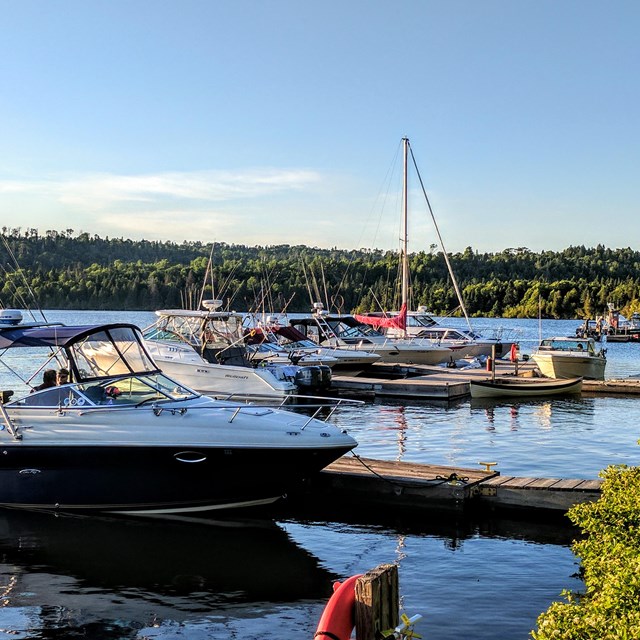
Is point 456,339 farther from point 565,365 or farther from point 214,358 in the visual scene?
point 214,358

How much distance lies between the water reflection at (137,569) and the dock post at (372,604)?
4149mm

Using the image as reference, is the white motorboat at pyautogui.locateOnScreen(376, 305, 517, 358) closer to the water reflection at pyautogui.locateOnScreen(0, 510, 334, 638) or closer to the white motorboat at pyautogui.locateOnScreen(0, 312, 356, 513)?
the white motorboat at pyautogui.locateOnScreen(0, 312, 356, 513)

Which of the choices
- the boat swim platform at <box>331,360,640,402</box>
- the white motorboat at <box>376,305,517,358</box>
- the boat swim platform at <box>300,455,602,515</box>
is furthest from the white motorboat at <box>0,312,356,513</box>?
the white motorboat at <box>376,305,517,358</box>

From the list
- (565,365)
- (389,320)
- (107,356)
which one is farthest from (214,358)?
(389,320)

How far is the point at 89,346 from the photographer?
14578 millimetres

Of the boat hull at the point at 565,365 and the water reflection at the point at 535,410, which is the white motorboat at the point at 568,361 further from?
the water reflection at the point at 535,410

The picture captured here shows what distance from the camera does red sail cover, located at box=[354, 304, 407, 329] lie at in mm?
45781

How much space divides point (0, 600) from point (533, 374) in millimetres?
29942

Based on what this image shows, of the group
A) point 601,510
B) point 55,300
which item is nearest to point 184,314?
point 601,510

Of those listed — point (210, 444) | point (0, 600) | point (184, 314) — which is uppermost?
point (184, 314)

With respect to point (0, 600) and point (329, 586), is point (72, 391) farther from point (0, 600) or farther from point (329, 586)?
point (329, 586)

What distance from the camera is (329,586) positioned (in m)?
11.2

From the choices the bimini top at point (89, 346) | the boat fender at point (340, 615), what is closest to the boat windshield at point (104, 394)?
the bimini top at point (89, 346)

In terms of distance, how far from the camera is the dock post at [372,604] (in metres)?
6.60
